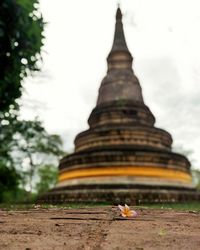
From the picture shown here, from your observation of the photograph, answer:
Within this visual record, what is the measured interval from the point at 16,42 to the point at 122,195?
19.8 feet

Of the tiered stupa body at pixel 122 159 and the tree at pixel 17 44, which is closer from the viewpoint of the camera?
the tree at pixel 17 44

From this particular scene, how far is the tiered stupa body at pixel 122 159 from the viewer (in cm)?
1314

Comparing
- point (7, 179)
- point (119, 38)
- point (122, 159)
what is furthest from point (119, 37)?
point (7, 179)

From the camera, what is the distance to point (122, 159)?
14.7 meters

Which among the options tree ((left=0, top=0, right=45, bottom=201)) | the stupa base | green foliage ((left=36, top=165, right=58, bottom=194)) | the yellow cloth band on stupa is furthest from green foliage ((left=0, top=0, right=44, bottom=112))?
green foliage ((left=36, top=165, right=58, bottom=194))

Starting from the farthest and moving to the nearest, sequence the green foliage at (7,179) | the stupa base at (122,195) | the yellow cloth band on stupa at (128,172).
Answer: the green foliage at (7,179) → the yellow cloth band on stupa at (128,172) → the stupa base at (122,195)

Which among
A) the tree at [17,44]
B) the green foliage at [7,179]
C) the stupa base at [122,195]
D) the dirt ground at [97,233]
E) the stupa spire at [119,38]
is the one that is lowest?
the dirt ground at [97,233]

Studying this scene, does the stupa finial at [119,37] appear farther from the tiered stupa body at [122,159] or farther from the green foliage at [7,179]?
the green foliage at [7,179]

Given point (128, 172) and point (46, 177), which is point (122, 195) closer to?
point (128, 172)

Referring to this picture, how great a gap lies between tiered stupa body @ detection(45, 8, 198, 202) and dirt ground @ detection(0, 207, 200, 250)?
717 cm

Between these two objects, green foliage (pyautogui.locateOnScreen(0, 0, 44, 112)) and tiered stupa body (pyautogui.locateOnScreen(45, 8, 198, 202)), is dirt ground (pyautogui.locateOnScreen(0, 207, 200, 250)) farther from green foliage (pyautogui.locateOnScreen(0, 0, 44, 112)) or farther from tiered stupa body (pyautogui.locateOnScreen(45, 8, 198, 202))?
tiered stupa body (pyautogui.locateOnScreen(45, 8, 198, 202))

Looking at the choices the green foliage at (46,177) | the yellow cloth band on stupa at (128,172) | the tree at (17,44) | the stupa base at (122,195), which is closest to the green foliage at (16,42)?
the tree at (17,44)

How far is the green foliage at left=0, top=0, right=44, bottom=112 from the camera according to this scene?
9.20 metres

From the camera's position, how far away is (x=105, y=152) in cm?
1495
